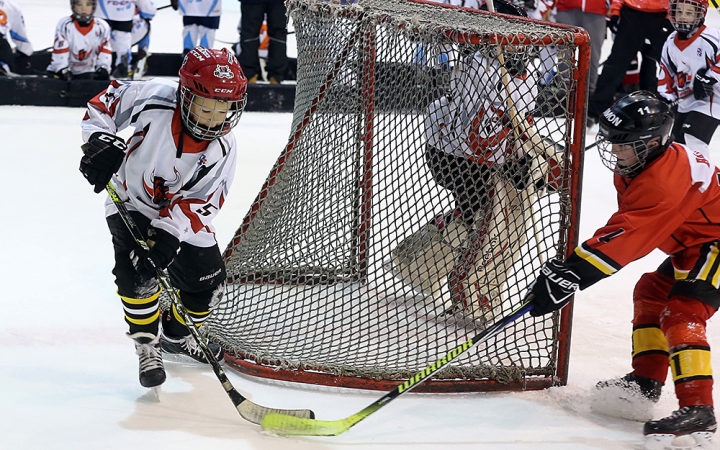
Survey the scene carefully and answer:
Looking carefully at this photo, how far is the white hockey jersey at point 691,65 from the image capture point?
4340 mm

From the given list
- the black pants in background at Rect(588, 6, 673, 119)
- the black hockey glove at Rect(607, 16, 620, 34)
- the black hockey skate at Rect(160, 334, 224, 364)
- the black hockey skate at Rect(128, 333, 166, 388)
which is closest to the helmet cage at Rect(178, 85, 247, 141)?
the black hockey skate at Rect(128, 333, 166, 388)

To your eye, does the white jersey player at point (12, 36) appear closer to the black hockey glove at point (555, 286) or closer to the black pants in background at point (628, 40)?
the black pants in background at point (628, 40)

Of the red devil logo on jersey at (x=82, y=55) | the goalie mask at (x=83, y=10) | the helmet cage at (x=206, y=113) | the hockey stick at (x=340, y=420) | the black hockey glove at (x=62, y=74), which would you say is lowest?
the hockey stick at (x=340, y=420)

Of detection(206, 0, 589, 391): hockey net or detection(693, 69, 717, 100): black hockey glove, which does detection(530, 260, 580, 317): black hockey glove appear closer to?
detection(206, 0, 589, 391): hockey net

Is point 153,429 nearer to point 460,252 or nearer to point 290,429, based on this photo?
point 290,429

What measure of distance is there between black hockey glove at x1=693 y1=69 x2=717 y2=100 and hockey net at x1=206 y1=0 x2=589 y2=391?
1783 millimetres

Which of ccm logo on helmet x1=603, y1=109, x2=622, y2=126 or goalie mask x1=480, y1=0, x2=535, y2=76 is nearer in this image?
ccm logo on helmet x1=603, y1=109, x2=622, y2=126

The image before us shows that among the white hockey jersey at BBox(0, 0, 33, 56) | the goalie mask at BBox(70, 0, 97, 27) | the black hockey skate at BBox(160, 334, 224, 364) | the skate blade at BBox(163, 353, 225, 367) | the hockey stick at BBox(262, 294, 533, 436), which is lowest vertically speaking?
the skate blade at BBox(163, 353, 225, 367)

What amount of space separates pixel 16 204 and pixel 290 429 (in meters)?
2.38

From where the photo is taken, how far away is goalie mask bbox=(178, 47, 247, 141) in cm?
220

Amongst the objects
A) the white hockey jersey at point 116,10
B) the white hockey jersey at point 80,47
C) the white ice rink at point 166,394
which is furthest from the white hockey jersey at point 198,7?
the white ice rink at point 166,394

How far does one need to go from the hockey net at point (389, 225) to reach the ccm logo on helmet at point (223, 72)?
2.10ft

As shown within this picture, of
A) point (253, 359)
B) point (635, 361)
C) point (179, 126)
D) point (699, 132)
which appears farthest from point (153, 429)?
point (699, 132)

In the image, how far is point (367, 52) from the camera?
2961 millimetres
